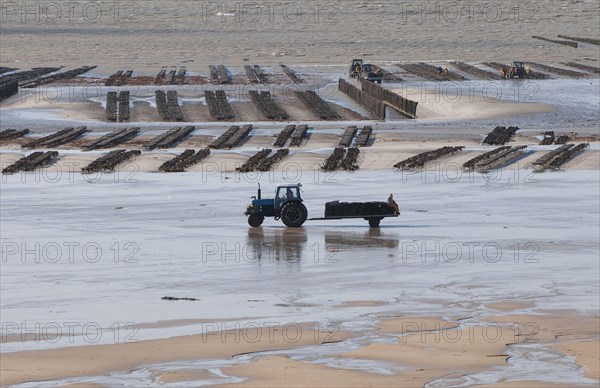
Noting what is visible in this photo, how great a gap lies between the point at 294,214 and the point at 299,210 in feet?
0.60

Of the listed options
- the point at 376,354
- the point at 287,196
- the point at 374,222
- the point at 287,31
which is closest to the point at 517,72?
the point at 287,31

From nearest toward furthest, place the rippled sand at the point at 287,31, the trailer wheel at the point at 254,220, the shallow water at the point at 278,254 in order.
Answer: the shallow water at the point at 278,254
the trailer wheel at the point at 254,220
the rippled sand at the point at 287,31

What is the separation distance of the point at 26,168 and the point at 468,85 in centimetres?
4387

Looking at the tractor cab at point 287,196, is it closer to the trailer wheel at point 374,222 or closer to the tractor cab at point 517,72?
the trailer wheel at point 374,222

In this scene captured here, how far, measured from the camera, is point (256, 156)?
5250cm

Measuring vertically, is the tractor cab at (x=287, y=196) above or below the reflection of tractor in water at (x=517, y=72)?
below

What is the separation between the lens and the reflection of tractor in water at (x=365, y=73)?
88.6m

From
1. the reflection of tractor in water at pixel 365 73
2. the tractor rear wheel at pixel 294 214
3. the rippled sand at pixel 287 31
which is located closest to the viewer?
the tractor rear wheel at pixel 294 214

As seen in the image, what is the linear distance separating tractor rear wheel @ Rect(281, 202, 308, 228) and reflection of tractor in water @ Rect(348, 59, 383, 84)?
171 ft

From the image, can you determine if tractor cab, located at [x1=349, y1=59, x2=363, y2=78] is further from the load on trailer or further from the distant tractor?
the load on trailer

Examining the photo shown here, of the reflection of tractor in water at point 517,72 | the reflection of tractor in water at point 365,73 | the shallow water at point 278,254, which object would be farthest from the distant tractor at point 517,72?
the shallow water at point 278,254

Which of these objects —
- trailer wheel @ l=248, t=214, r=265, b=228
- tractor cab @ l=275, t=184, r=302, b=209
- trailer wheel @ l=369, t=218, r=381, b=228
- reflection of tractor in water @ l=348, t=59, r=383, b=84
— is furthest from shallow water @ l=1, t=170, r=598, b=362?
reflection of tractor in water @ l=348, t=59, r=383, b=84

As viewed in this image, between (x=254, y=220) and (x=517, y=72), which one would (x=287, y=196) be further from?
(x=517, y=72)

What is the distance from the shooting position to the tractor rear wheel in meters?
36.8
